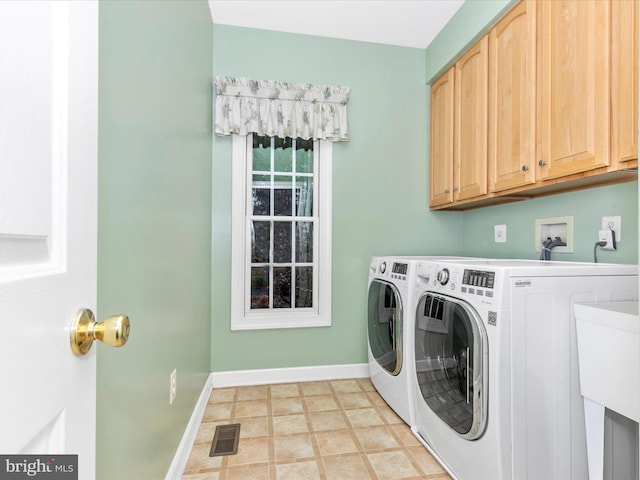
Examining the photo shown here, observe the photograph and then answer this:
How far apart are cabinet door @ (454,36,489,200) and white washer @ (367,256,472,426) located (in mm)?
590

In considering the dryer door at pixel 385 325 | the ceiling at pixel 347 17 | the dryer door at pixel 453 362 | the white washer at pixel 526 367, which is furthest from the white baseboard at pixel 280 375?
the ceiling at pixel 347 17

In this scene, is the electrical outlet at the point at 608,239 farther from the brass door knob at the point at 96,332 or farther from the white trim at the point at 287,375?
the brass door knob at the point at 96,332

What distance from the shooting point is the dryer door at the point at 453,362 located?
1.27 meters

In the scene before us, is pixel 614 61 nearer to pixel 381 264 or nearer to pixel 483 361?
pixel 483 361

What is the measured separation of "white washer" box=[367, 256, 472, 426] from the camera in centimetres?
185

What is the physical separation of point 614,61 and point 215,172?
2.31 metres

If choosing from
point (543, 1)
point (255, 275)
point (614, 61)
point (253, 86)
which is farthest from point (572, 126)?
point (255, 275)

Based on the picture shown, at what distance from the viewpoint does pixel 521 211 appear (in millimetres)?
2133

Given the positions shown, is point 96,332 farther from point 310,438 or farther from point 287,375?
point 287,375

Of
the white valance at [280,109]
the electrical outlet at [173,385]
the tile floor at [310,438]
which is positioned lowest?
the tile floor at [310,438]

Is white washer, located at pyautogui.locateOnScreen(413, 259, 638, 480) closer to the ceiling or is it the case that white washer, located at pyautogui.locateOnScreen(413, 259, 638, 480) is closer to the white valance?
the white valance

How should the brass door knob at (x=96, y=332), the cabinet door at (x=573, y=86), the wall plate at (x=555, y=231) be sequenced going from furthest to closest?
the wall plate at (x=555, y=231)
the cabinet door at (x=573, y=86)
the brass door knob at (x=96, y=332)

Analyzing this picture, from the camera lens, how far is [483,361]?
124cm

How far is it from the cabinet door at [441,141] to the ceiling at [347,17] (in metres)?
0.40
